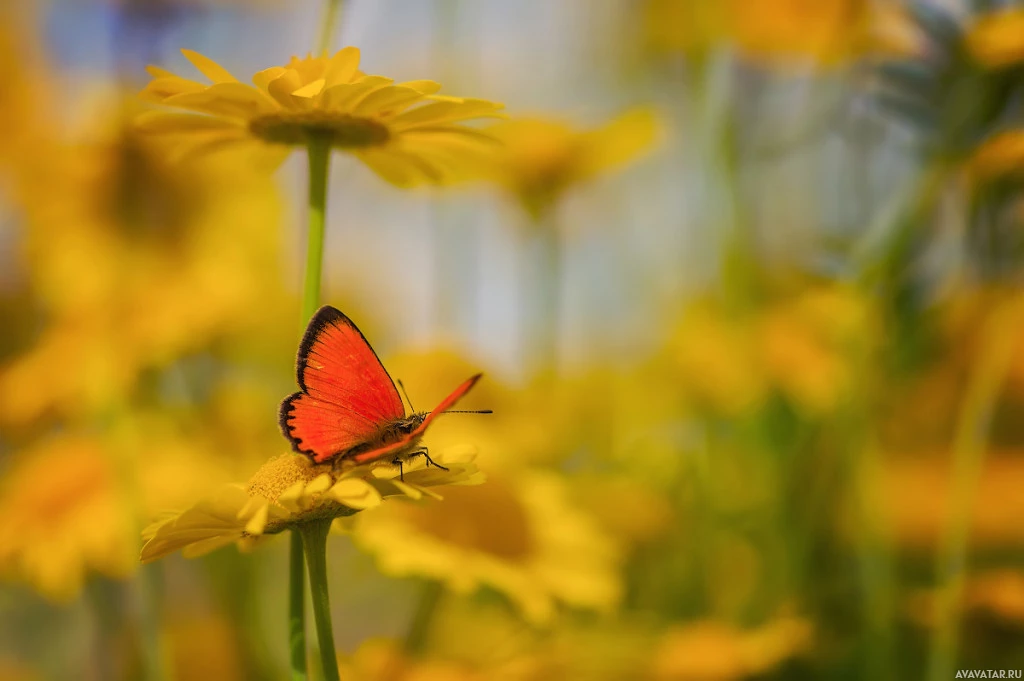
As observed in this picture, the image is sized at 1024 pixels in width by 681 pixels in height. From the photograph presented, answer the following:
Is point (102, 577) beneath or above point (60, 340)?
beneath

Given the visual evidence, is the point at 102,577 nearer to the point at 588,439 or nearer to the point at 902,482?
the point at 588,439

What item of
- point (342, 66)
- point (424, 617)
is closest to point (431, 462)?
point (342, 66)

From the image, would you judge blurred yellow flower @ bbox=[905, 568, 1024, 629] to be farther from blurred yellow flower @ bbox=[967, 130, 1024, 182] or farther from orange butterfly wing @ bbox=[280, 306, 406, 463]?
orange butterfly wing @ bbox=[280, 306, 406, 463]

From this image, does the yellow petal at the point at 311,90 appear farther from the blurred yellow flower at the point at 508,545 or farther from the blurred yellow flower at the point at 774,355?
the blurred yellow flower at the point at 774,355

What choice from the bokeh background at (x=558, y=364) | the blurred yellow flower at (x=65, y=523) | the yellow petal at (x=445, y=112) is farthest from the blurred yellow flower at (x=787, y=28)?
the blurred yellow flower at (x=65, y=523)

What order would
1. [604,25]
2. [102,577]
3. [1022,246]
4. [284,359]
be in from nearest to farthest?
[1022,246] < [102,577] < [284,359] < [604,25]

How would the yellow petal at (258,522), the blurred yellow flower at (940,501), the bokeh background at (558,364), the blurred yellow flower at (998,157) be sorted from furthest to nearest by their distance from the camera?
the blurred yellow flower at (940,501), the bokeh background at (558,364), the blurred yellow flower at (998,157), the yellow petal at (258,522)

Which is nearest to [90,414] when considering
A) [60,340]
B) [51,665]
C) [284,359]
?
[60,340]
